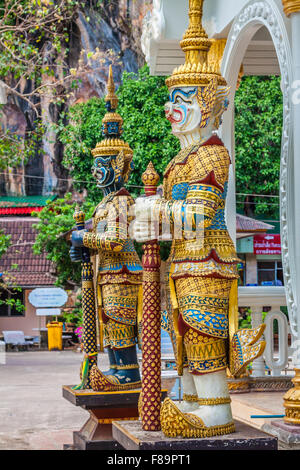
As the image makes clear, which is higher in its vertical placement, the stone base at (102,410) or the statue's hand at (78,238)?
the statue's hand at (78,238)

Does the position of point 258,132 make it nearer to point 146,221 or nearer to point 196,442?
point 146,221

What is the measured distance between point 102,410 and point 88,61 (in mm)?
19769

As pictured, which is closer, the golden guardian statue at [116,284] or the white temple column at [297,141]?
the white temple column at [297,141]

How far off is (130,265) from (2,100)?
4.78 metres

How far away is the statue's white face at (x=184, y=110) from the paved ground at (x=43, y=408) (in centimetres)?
243

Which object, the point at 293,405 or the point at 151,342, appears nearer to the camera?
the point at 151,342

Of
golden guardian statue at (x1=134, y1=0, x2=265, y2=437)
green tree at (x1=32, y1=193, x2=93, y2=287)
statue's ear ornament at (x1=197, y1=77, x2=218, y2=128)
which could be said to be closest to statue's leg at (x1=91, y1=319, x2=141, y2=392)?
golden guardian statue at (x1=134, y1=0, x2=265, y2=437)

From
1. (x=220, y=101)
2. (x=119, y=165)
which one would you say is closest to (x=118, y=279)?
(x=119, y=165)

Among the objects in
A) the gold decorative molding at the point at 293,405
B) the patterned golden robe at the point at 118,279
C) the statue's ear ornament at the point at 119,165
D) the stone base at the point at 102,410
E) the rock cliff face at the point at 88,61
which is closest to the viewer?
the gold decorative molding at the point at 293,405

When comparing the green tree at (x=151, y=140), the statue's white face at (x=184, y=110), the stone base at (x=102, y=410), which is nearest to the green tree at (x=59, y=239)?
the green tree at (x=151, y=140)

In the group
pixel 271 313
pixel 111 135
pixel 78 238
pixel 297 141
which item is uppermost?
pixel 111 135

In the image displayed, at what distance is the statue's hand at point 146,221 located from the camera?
3.74 meters

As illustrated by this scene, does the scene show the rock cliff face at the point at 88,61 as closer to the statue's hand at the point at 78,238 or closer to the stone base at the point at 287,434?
the statue's hand at the point at 78,238

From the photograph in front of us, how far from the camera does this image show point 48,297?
59.3ft
